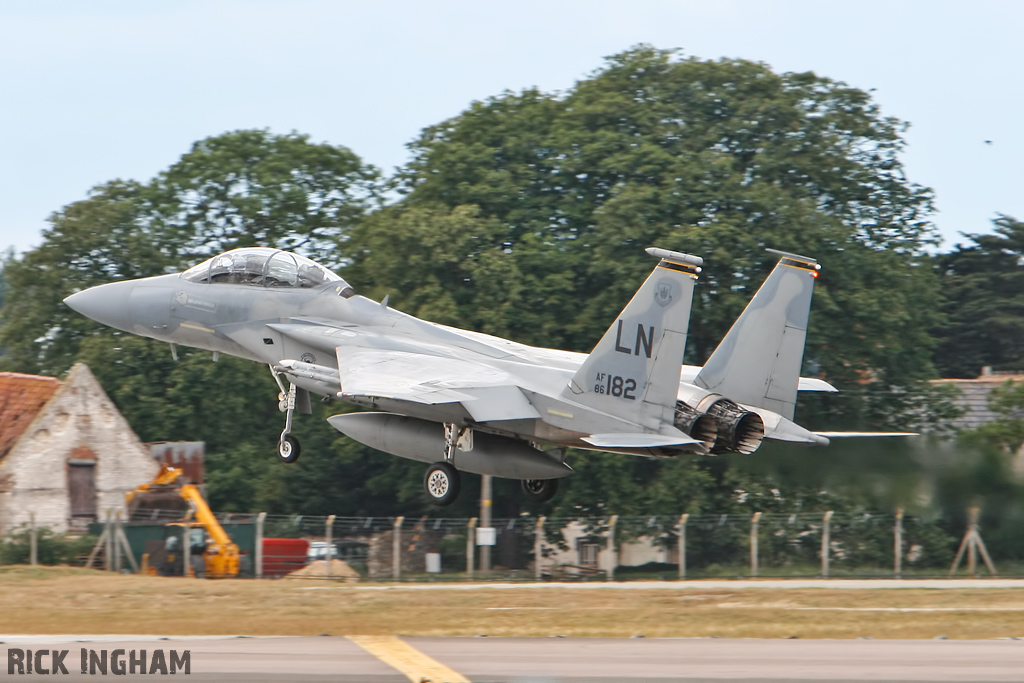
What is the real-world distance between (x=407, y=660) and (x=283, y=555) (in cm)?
1660

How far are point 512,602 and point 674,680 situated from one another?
11.3 metres

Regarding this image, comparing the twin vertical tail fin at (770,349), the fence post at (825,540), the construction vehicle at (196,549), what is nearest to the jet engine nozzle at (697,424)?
the twin vertical tail fin at (770,349)

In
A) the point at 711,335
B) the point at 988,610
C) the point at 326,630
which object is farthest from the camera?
the point at 711,335

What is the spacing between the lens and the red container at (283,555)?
3244 centimetres

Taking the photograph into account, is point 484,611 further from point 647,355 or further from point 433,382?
point 647,355

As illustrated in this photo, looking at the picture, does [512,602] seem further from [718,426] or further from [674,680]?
[674,680]

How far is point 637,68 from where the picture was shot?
4394 cm

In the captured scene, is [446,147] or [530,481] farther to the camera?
[446,147]

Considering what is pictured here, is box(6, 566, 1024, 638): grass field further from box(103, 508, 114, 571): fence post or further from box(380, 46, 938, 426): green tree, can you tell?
box(380, 46, 938, 426): green tree

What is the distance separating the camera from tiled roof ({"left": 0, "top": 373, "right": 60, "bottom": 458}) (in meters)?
35.1

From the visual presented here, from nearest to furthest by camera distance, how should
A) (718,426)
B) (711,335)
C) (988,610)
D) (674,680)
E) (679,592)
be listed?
(674,680) < (718,426) < (988,610) < (679,592) < (711,335)

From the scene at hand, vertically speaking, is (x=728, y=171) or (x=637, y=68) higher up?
(x=637, y=68)

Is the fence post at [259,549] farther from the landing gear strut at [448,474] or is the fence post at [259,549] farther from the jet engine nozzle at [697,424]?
the jet engine nozzle at [697,424]

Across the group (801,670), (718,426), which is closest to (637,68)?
(718,426)
